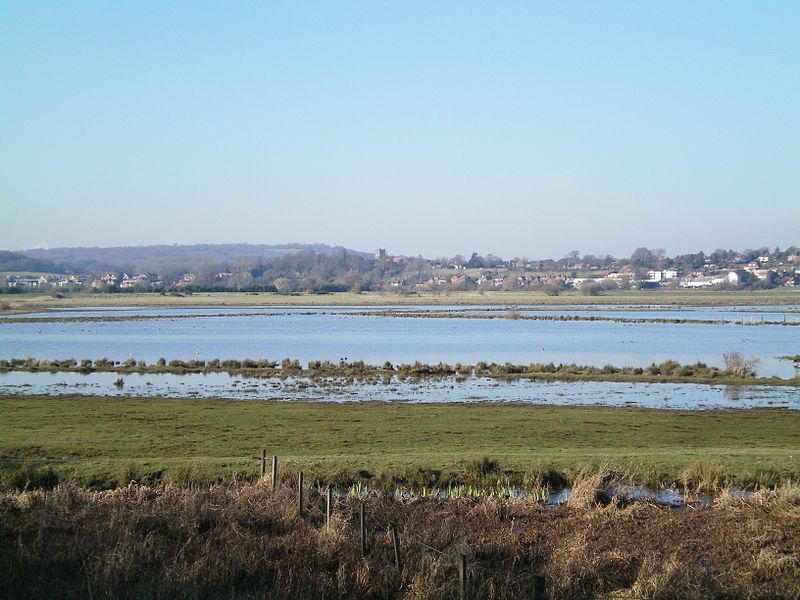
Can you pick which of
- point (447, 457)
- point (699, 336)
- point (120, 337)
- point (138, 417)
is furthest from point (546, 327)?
point (447, 457)

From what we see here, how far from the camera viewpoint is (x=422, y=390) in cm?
4541

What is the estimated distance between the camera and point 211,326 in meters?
103

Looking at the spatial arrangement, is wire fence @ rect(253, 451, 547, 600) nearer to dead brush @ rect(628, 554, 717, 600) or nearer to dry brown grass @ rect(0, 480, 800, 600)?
dry brown grass @ rect(0, 480, 800, 600)

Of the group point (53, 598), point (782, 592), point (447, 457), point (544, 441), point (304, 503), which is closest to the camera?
point (53, 598)

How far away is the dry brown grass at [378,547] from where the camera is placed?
40.7 ft

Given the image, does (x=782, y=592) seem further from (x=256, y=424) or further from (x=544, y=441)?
(x=256, y=424)

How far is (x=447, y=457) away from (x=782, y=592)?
1175 cm

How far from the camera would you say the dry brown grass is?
1241 cm

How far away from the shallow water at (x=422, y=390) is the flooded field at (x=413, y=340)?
34.0 ft

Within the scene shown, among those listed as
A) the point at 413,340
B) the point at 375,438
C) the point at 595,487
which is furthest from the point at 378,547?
the point at 413,340

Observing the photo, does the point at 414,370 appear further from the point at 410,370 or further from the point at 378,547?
the point at 378,547

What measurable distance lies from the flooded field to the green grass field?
2288 cm

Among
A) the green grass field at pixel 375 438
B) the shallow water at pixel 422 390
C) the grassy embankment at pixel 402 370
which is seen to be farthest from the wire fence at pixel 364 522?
the grassy embankment at pixel 402 370

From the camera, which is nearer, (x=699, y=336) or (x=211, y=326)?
(x=699, y=336)
